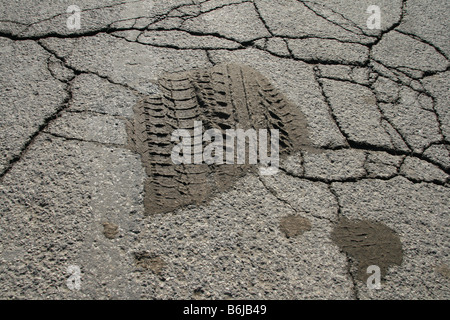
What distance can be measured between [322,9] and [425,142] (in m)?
1.64

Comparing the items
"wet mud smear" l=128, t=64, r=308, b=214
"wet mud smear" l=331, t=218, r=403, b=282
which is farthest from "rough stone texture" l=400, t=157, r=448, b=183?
"wet mud smear" l=128, t=64, r=308, b=214

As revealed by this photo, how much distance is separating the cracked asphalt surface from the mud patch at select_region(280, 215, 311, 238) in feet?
0.04

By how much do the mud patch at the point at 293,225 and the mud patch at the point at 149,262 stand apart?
0.61m

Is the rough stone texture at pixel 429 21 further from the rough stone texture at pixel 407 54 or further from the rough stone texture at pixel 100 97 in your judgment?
the rough stone texture at pixel 100 97

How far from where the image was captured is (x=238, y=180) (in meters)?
2.26

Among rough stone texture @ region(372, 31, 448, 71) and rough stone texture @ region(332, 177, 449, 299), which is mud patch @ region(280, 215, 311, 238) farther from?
rough stone texture @ region(372, 31, 448, 71)

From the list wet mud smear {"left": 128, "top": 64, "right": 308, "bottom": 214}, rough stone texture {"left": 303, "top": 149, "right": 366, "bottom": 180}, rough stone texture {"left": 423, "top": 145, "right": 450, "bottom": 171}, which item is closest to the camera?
wet mud smear {"left": 128, "top": 64, "right": 308, "bottom": 214}

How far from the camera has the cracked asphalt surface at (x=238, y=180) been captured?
188cm

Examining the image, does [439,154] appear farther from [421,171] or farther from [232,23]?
[232,23]

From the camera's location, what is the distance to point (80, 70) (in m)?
2.84

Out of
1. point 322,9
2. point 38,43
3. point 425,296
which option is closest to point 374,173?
point 425,296

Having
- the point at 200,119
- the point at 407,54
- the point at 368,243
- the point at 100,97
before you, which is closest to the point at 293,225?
the point at 368,243

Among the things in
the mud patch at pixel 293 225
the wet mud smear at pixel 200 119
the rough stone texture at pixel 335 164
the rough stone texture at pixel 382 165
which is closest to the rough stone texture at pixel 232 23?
the wet mud smear at pixel 200 119

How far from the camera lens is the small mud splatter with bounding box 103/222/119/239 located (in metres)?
1.96
